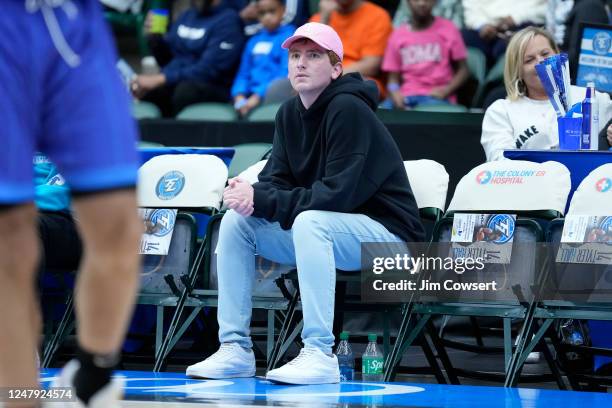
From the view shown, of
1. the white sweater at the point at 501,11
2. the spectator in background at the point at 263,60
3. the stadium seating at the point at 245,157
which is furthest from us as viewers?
the spectator in background at the point at 263,60

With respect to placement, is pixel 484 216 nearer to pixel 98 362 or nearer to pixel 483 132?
pixel 483 132

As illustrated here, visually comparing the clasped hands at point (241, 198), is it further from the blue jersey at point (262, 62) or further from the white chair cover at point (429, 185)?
the blue jersey at point (262, 62)

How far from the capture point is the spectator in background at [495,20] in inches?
297

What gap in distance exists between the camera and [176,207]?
5.48m

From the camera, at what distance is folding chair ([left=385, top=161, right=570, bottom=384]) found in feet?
15.3

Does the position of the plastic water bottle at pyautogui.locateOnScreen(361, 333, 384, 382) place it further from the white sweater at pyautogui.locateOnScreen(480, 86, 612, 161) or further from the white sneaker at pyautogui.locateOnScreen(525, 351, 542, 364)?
the white sweater at pyautogui.locateOnScreen(480, 86, 612, 161)

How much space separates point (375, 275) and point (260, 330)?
171cm

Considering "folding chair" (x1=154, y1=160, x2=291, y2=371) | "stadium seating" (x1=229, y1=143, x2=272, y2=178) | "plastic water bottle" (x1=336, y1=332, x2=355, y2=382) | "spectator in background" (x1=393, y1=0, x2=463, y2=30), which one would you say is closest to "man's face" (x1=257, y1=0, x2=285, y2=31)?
"spectator in background" (x1=393, y1=0, x2=463, y2=30)

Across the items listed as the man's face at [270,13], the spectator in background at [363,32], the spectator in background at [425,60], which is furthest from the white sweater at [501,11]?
the man's face at [270,13]

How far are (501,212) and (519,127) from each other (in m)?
0.91

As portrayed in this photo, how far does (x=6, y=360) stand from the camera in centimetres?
245

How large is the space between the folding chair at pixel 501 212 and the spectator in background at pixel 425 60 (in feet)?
7.92

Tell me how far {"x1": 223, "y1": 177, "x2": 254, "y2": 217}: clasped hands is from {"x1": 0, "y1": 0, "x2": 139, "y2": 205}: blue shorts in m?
2.30

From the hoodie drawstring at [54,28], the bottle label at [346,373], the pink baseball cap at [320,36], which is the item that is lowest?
the bottle label at [346,373]
